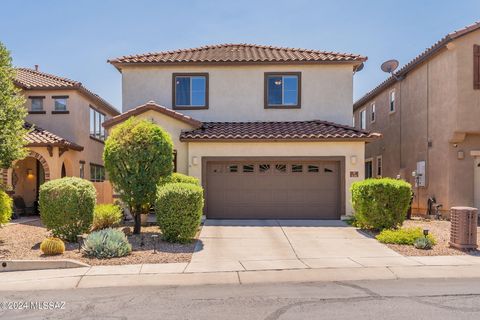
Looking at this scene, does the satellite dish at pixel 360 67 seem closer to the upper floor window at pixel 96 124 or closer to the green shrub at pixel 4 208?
the upper floor window at pixel 96 124

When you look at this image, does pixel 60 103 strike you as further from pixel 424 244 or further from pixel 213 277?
pixel 424 244

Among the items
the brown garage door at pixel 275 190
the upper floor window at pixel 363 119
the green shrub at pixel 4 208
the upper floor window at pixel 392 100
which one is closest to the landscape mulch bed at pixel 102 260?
the green shrub at pixel 4 208

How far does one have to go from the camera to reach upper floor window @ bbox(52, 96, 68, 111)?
18906mm

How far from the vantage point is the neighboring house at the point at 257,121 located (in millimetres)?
15148

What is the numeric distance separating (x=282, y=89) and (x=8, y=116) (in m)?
10.5

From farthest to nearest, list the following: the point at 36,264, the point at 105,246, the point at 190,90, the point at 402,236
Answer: the point at 190,90
the point at 402,236
the point at 105,246
the point at 36,264

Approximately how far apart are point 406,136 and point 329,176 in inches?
265

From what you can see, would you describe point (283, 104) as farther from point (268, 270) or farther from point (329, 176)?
point (268, 270)

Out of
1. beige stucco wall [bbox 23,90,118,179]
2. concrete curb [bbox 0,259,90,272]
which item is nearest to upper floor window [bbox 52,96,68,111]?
beige stucco wall [bbox 23,90,118,179]

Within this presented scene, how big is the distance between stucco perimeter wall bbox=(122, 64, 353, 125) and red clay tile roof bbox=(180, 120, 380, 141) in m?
0.50

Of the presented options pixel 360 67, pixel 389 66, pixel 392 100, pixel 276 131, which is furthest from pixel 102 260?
pixel 392 100

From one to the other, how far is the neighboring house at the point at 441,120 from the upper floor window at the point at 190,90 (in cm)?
953

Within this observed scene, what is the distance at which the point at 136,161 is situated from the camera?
36.8 feet

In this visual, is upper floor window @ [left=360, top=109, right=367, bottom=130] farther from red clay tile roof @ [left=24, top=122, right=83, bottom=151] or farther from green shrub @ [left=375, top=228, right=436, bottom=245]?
red clay tile roof @ [left=24, top=122, right=83, bottom=151]
